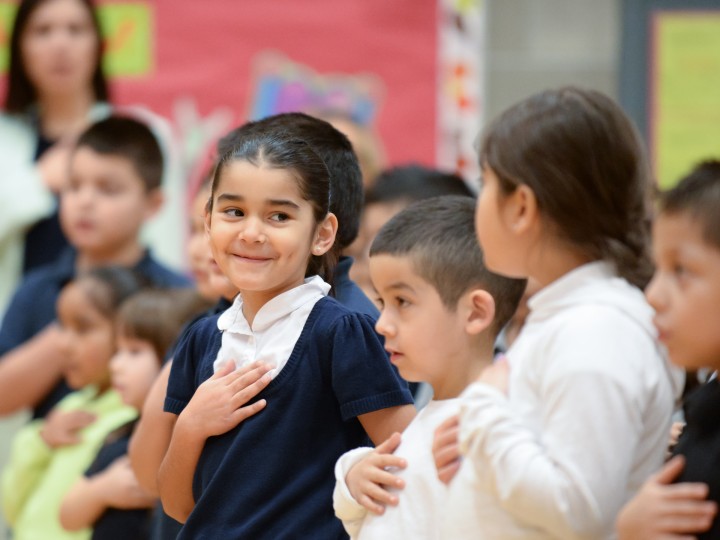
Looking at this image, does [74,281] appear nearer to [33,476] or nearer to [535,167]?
[33,476]

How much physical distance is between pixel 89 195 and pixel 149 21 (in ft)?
5.00

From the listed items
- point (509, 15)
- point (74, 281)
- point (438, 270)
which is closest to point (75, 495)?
point (74, 281)

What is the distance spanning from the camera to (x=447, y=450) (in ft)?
5.67

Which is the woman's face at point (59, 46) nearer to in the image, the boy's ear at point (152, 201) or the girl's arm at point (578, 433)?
the boy's ear at point (152, 201)

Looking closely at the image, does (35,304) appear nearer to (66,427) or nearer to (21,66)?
(66,427)

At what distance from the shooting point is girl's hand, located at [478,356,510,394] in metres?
1.59

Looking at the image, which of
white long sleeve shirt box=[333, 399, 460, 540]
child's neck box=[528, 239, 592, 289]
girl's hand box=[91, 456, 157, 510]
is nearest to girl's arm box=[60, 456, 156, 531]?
girl's hand box=[91, 456, 157, 510]

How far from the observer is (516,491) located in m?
1.49

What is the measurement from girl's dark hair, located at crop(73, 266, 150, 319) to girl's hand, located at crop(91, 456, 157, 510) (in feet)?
1.99

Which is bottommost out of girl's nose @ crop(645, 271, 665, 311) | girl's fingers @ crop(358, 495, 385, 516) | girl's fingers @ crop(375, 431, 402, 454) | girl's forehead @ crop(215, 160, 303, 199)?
girl's fingers @ crop(358, 495, 385, 516)

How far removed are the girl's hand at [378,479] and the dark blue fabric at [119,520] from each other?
144 cm

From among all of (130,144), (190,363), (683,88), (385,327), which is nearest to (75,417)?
(130,144)

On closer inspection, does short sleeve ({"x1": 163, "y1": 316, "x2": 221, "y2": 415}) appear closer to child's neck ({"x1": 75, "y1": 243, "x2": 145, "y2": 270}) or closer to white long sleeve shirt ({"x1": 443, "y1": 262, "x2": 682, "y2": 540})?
white long sleeve shirt ({"x1": 443, "y1": 262, "x2": 682, "y2": 540})

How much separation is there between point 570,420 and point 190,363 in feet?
2.85
